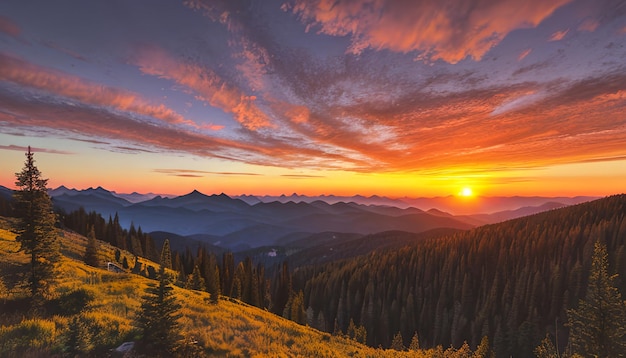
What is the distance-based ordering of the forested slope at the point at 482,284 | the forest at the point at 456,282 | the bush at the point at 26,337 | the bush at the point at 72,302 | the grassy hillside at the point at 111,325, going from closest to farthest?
1. the bush at the point at 26,337
2. the grassy hillside at the point at 111,325
3. the bush at the point at 72,302
4. the forest at the point at 456,282
5. the forested slope at the point at 482,284

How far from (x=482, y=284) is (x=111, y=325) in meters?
151

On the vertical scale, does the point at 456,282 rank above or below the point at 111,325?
below

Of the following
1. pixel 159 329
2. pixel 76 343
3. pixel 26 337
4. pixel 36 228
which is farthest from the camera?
pixel 36 228

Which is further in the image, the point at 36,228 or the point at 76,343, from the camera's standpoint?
the point at 36,228

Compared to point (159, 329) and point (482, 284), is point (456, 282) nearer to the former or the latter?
point (482, 284)

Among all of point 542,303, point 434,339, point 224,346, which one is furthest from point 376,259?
point 224,346

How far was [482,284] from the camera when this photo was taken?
5089 inches

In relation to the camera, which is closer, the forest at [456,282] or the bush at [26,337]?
the bush at [26,337]

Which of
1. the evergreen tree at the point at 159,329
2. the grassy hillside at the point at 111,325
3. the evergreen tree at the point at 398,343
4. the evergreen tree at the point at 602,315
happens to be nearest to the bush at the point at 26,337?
the grassy hillside at the point at 111,325

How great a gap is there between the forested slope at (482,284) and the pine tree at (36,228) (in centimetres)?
11257

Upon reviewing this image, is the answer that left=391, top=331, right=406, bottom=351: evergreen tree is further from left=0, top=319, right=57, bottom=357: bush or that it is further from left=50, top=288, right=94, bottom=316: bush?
left=0, top=319, right=57, bottom=357: bush

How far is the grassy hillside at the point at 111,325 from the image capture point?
13.5m

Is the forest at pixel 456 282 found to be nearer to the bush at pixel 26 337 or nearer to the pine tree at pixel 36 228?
the pine tree at pixel 36 228

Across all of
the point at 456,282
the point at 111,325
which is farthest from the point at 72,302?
the point at 456,282
